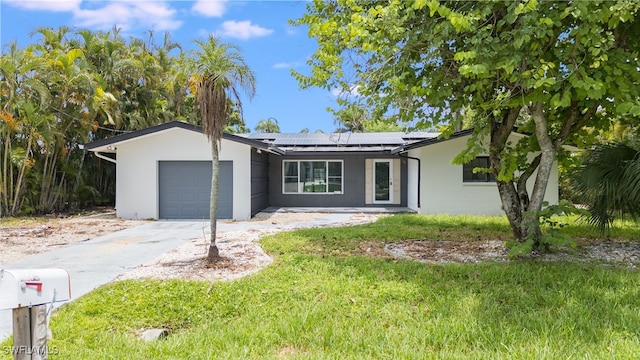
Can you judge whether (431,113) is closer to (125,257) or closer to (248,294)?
(248,294)

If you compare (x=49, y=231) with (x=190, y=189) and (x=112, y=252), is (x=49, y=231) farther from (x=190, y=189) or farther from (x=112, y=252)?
(x=190, y=189)

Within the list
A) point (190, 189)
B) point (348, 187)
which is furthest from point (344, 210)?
point (190, 189)

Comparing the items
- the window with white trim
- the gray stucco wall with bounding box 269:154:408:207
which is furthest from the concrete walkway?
the window with white trim

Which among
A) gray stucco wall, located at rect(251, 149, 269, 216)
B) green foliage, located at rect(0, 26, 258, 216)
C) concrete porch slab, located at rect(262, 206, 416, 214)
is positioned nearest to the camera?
green foliage, located at rect(0, 26, 258, 216)

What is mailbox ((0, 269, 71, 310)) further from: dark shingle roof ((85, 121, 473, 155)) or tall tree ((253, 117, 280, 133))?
tall tree ((253, 117, 280, 133))

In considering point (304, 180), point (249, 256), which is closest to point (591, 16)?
point (249, 256)

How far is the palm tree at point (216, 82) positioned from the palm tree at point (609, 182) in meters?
6.04

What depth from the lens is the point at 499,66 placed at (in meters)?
5.00

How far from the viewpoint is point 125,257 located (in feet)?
23.4

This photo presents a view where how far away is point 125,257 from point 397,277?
195 inches

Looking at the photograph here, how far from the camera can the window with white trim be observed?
16.2 meters

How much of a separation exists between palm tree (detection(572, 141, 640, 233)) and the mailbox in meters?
7.44

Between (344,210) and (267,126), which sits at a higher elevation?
(267,126)

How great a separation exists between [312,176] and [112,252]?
31.8 ft
